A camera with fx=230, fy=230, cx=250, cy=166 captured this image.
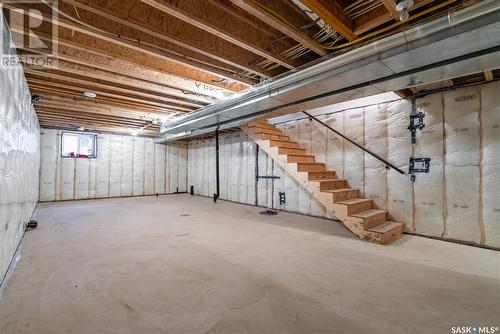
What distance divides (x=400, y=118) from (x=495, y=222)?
188 cm

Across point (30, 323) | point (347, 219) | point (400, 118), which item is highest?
point (400, 118)

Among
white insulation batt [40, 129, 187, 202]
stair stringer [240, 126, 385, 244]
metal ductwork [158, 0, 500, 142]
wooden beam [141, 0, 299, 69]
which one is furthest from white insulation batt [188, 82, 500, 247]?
white insulation batt [40, 129, 187, 202]

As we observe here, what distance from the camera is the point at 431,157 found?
352 centimetres

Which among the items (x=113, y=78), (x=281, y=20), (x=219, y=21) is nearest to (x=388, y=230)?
(x=281, y=20)

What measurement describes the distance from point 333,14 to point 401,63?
850 millimetres

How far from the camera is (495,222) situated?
119 inches

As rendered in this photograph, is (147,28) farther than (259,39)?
No

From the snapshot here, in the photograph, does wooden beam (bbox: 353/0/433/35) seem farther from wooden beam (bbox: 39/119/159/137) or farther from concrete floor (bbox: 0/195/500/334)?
wooden beam (bbox: 39/119/159/137)

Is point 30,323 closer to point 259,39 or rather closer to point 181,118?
point 259,39

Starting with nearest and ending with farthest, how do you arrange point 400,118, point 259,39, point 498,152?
1. point 259,39
2. point 498,152
3. point 400,118

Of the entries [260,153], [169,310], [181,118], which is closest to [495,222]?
[169,310]

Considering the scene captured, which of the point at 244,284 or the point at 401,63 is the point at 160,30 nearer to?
the point at 401,63

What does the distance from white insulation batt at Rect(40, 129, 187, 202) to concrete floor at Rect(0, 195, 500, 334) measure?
14.0 feet

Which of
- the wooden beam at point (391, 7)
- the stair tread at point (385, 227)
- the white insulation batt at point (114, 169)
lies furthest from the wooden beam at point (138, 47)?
the white insulation batt at point (114, 169)
